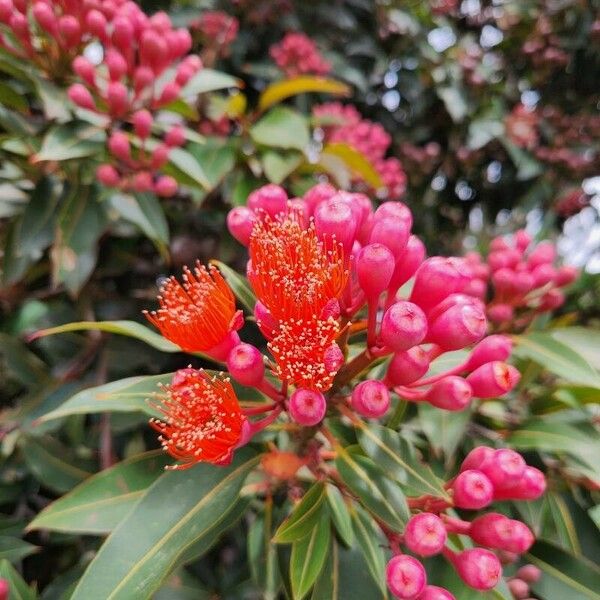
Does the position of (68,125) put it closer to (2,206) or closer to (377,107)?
(2,206)

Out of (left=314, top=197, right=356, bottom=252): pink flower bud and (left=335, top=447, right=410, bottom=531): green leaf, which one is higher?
(left=314, top=197, right=356, bottom=252): pink flower bud

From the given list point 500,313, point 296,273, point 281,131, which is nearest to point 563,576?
point 500,313

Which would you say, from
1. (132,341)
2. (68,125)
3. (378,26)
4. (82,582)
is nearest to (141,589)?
(82,582)

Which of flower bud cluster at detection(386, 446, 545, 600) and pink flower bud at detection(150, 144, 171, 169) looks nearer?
flower bud cluster at detection(386, 446, 545, 600)

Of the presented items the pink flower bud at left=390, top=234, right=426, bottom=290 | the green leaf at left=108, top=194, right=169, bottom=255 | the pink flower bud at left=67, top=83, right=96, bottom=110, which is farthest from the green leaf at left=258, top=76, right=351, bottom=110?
the pink flower bud at left=390, top=234, right=426, bottom=290

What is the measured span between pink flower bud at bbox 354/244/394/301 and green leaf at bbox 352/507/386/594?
421 millimetres

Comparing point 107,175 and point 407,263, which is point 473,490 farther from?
point 107,175

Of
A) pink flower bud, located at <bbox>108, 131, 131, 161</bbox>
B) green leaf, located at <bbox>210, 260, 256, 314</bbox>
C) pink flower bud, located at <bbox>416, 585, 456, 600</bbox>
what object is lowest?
pink flower bud, located at <bbox>416, 585, 456, 600</bbox>

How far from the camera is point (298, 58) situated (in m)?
2.39

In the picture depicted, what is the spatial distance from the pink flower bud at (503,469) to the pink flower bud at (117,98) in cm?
116

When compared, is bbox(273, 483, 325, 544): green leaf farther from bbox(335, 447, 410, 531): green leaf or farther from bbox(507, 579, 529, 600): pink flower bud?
bbox(507, 579, 529, 600): pink flower bud

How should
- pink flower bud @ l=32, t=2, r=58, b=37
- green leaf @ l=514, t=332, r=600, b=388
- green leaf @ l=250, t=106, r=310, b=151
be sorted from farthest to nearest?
green leaf @ l=250, t=106, r=310, b=151 → pink flower bud @ l=32, t=2, r=58, b=37 → green leaf @ l=514, t=332, r=600, b=388

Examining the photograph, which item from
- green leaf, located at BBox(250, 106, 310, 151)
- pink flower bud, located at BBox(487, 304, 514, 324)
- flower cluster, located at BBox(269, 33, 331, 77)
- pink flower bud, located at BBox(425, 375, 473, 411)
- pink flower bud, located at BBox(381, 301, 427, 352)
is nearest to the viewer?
pink flower bud, located at BBox(381, 301, 427, 352)

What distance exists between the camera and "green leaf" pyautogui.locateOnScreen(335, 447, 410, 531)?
897 millimetres
